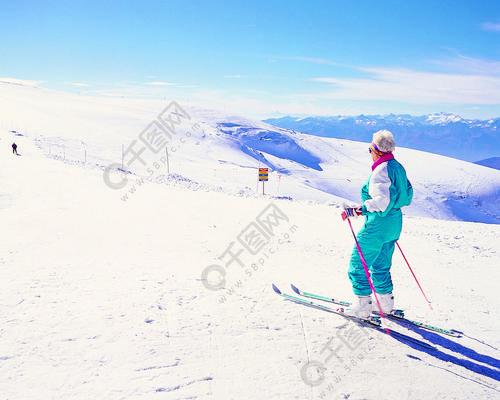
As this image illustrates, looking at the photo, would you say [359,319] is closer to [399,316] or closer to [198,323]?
[399,316]

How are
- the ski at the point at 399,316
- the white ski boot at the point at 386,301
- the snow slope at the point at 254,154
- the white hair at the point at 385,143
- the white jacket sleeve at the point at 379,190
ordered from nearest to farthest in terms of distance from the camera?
the white jacket sleeve at the point at 379,190
the white hair at the point at 385,143
the ski at the point at 399,316
the white ski boot at the point at 386,301
the snow slope at the point at 254,154

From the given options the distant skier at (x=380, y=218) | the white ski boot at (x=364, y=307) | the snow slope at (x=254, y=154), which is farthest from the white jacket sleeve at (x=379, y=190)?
the snow slope at (x=254, y=154)

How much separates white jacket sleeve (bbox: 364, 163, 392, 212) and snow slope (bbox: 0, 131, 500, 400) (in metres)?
1.46

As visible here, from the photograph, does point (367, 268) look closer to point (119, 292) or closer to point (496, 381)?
point (496, 381)

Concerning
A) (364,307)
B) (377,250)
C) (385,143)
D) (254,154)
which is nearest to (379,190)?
(385,143)

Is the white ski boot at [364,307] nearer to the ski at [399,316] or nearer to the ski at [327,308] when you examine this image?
the ski at [327,308]

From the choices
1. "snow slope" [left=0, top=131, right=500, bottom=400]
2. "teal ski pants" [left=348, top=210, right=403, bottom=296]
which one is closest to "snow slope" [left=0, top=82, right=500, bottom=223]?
"snow slope" [left=0, top=131, right=500, bottom=400]

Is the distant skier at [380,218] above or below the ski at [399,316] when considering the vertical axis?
above

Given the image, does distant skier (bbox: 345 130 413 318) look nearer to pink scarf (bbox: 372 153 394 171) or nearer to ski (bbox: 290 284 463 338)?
pink scarf (bbox: 372 153 394 171)

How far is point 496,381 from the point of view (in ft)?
12.2

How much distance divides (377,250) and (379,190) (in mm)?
765

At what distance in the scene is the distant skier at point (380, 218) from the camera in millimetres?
4359

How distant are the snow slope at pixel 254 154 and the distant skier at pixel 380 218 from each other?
104ft

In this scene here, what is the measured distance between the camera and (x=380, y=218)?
14.8 feet
